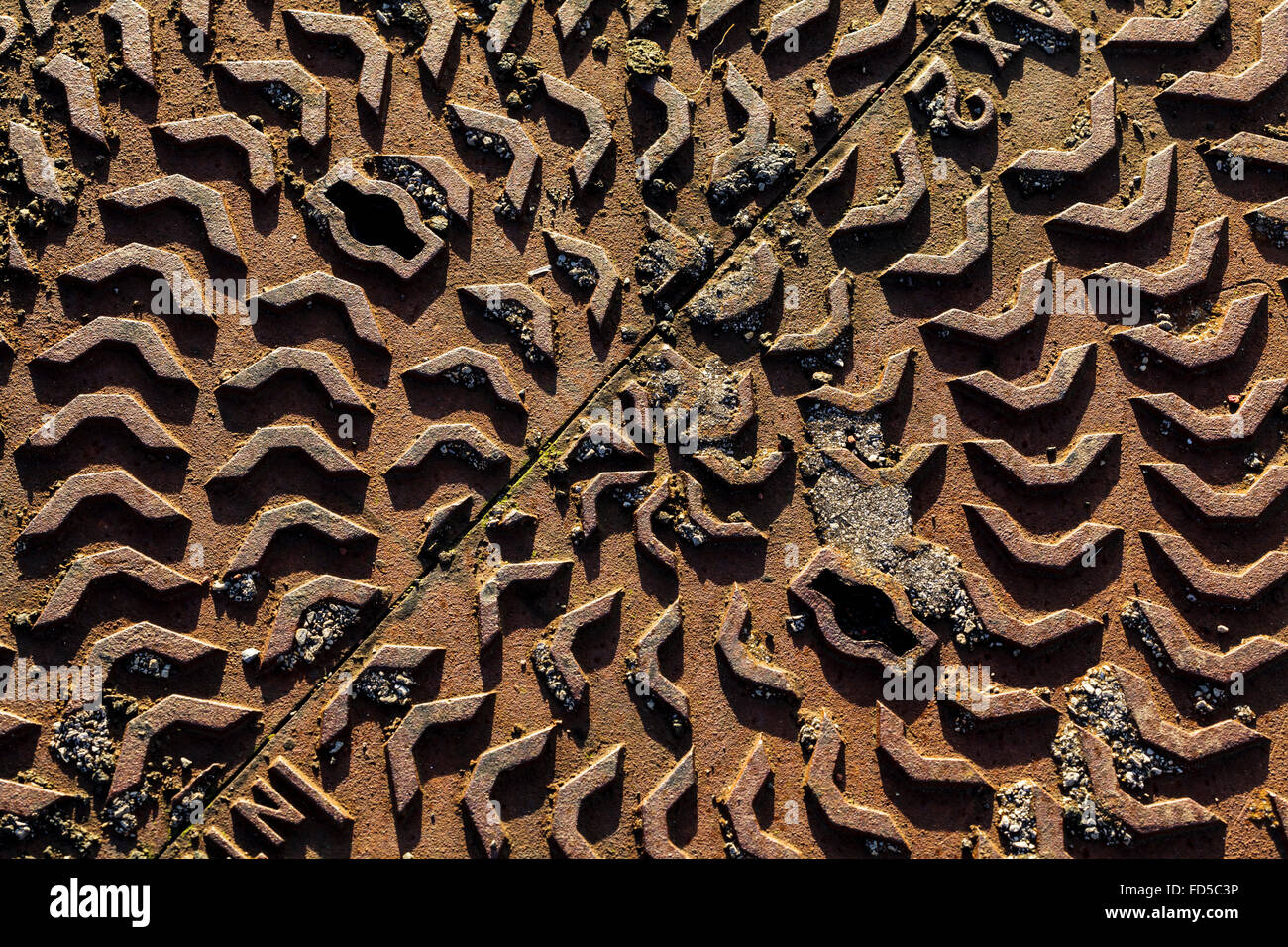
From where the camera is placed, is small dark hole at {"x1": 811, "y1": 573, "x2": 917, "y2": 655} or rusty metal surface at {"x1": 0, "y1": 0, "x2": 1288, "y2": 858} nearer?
rusty metal surface at {"x1": 0, "y1": 0, "x2": 1288, "y2": 858}

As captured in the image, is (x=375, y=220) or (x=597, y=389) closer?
(x=597, y=389)

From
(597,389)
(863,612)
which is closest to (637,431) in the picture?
(597,389)

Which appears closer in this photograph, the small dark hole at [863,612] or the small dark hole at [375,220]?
the small dark hole at [863,612]

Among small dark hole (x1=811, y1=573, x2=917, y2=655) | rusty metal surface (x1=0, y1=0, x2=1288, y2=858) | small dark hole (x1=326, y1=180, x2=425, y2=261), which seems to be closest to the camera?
rusty metal surface (x1=0, y1=0, x2=1288, y2=858)

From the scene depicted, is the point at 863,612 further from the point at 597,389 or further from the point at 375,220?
the point at 375,220

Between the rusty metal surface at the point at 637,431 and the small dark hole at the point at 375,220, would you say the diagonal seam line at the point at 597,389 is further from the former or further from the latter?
the small dark hole at the point at 375,220

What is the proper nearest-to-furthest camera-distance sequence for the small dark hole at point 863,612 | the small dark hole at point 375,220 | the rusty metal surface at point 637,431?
the rusty metal surface at point 637,431, the small dark hole at point 863,612, the small dark hole at point 375,220

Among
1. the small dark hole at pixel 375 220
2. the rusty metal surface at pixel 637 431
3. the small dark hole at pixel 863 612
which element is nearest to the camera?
the rusty metal surface at pixel 637 431

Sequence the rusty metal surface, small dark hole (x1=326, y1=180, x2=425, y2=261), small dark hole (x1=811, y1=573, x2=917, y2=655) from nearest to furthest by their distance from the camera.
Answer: the rusty metal surface
small dark hole (x1=811, y1=573, x2=917, y2=655)
small dark hole (x1=326, y1=180, x2=425, y2=261)

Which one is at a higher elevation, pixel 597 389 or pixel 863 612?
pixel 597 389

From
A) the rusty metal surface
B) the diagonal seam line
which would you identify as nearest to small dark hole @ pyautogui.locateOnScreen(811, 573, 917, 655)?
the rusty metal surface

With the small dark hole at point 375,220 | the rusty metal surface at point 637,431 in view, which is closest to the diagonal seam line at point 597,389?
the rusty metal surface at point 637,431

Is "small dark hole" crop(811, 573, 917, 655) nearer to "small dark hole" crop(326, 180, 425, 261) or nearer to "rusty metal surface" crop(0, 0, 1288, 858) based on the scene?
"rusty metal surface" crop(0, 0, 1288, 858)
